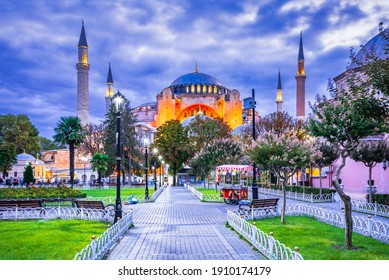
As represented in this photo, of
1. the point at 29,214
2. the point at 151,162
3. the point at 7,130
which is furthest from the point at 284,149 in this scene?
the point at 151,162

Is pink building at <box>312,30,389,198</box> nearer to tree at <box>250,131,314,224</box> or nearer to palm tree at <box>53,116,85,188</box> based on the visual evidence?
tree at <box>250,131,314,224</box>

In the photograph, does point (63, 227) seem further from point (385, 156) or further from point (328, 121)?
point (385, 156)

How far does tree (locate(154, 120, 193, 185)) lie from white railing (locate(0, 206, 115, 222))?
3236 centimetres

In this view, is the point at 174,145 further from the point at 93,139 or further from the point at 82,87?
the point at 82,87

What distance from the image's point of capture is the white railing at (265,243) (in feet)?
Result: 20.5

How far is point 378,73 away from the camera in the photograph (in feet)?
22.7

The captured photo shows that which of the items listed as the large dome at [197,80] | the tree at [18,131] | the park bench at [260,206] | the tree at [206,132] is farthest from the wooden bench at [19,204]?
the large dome at [197,80]

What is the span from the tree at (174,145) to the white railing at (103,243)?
35892mm

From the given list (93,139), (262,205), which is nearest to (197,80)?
(93,139)

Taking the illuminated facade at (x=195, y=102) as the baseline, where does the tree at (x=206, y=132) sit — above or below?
below

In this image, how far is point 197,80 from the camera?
95938 mm

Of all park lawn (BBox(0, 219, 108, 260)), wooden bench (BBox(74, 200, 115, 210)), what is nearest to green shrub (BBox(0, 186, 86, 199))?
wooden bench (BBox(74, 200, 115, 210))

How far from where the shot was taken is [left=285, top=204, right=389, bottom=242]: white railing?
9742 millimetres

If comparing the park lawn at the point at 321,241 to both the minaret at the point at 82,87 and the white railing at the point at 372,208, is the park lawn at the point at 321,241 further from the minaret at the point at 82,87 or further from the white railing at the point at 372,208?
the minaret at the point at 82,87
